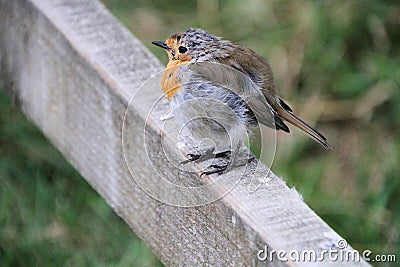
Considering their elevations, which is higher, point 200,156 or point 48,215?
point 200,156

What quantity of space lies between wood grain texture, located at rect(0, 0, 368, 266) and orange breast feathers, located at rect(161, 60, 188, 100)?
6 centimetres

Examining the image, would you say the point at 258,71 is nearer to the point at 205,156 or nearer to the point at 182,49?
the point at 182,49

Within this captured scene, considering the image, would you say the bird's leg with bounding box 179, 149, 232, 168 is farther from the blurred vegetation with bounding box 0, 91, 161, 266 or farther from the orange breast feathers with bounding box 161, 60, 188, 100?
the blurred vegetation with bounding box 0, 91, 161, 266

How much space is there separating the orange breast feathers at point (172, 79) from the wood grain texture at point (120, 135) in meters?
0.06

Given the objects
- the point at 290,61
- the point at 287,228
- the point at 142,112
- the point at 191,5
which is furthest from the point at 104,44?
the point at 191,5

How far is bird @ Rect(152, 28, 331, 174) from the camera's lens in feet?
6.29

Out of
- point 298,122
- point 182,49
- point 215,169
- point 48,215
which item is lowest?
point 48,215

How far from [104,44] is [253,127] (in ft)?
1.51

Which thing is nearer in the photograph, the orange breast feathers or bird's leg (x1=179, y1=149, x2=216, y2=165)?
bird's leg (x1=179, y1=149, x2=216, y2=165)

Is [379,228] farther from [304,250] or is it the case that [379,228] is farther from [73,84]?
[304,250]

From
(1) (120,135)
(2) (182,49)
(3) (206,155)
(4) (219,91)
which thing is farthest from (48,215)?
(3) (206,155)

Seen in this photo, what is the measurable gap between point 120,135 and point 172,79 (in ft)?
1.24

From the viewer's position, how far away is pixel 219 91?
218cm

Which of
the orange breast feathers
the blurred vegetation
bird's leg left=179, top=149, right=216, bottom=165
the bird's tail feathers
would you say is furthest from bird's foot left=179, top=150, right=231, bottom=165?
the blurred vegetation
